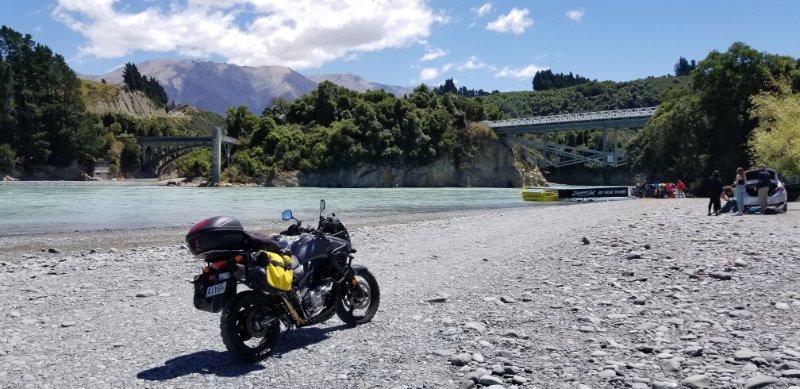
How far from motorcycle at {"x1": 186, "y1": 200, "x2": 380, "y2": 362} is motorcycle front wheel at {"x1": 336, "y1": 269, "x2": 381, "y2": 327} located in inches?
8.0

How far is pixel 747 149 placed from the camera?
140 feet

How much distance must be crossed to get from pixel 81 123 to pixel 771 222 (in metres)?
114

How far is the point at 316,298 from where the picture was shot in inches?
261

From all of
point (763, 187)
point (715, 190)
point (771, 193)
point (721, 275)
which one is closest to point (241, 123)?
point (715, 190)

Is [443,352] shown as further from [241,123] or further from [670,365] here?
[241,123]

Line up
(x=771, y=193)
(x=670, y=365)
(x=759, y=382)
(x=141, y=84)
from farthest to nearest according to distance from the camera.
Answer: (x=141, y=84) < (x=771, y=193) < (x=670, y=365) < (x=759, y=382)

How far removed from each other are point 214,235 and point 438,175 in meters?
101

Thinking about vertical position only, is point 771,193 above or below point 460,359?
above

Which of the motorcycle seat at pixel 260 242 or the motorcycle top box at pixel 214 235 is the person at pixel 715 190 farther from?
the motorcycle top box at pixel 214 235

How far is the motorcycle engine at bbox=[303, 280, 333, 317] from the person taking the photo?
257 inches

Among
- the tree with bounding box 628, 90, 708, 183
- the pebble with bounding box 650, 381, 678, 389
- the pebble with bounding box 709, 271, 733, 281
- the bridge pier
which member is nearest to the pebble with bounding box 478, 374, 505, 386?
the pebble with bounding box 650, 381, 678, 389

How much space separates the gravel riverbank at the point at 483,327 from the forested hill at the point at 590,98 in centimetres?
15548

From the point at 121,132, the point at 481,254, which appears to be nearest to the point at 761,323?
the point at 481,254

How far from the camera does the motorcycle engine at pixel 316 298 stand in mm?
6516
